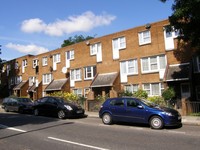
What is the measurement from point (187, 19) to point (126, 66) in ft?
37.9

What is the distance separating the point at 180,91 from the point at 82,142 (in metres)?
15.4

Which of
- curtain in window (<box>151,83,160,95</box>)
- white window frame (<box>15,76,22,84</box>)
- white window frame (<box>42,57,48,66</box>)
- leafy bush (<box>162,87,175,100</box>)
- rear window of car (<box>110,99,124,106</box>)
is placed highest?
white window frame (<box>42,57,48,66</box>)

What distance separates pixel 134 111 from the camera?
14453 millimetres

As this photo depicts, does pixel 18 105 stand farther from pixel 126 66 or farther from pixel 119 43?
pixel 119 43

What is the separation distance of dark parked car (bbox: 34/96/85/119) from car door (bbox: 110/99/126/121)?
4293 millimetres

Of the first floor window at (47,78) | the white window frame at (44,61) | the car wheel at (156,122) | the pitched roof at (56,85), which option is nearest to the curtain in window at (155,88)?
the car wheel at (156,122)

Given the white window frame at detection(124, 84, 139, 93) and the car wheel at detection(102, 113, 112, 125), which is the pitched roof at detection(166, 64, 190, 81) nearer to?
the white window frame at detection(124, 84, 139, 93)

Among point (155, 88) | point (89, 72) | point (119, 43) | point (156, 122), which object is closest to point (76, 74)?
point (89, 72)

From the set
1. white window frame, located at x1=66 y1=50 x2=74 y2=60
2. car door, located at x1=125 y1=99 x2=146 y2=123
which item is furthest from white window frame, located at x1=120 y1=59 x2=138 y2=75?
car door, located at x1=125 y1=99 x2=146 y2=123

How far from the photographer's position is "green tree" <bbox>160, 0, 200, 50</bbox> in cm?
1502

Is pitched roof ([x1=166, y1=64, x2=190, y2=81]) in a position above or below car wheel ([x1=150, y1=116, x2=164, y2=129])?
above

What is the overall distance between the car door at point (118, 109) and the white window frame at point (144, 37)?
11806mm

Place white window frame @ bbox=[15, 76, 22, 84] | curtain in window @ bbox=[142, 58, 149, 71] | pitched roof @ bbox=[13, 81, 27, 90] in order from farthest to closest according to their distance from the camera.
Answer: white window frame @ bbox=[15, 76, 22, 84], pitched roof @ bbox=[13, 81, 27, 90], curtain in window @ bbox=[142, 58, 149, 71]

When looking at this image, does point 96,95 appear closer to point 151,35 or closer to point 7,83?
point 151,35
